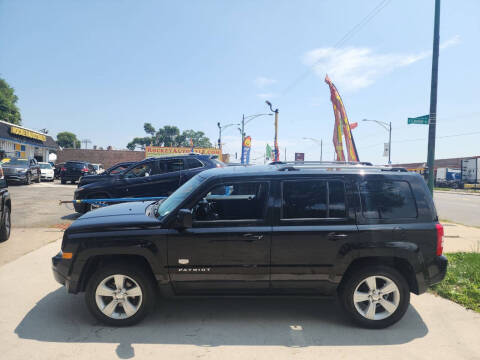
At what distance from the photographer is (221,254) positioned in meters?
3.58

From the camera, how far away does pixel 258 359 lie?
305 cm

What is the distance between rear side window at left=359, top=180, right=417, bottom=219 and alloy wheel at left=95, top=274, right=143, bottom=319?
268cm

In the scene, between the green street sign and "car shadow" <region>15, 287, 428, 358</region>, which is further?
the green street sign

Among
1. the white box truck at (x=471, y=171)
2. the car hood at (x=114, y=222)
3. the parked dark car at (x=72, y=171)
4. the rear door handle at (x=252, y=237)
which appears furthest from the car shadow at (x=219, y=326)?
the white box truck at (x=471, y=171)

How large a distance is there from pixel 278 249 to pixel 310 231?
401mm

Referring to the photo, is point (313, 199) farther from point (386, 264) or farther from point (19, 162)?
point (19, 162)

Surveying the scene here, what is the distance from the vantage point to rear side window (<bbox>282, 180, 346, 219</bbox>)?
144 inches

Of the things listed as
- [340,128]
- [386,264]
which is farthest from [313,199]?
[340,128]

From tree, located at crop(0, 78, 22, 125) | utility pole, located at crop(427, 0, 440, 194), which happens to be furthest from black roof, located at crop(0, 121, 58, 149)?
utility pole, located at crop(427, 0, 440, 194)

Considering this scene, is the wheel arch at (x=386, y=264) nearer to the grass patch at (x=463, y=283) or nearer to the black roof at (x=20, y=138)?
the grass patch at (x=463, y=283)

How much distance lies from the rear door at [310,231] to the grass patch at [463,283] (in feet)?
7.17

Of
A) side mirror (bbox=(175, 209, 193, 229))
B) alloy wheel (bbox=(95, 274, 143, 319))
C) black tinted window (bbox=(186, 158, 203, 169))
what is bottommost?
alloy wheel (bbox=(95, 274, 143, 319))

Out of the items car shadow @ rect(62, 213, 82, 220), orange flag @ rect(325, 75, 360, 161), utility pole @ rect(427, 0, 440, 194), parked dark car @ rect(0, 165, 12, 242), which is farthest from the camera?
orange flag @ rect(325, 75, 360, 161)

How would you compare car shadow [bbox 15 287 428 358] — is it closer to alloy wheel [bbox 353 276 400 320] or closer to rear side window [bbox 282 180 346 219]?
alloy wheel [bbox 353 276 400 320]
